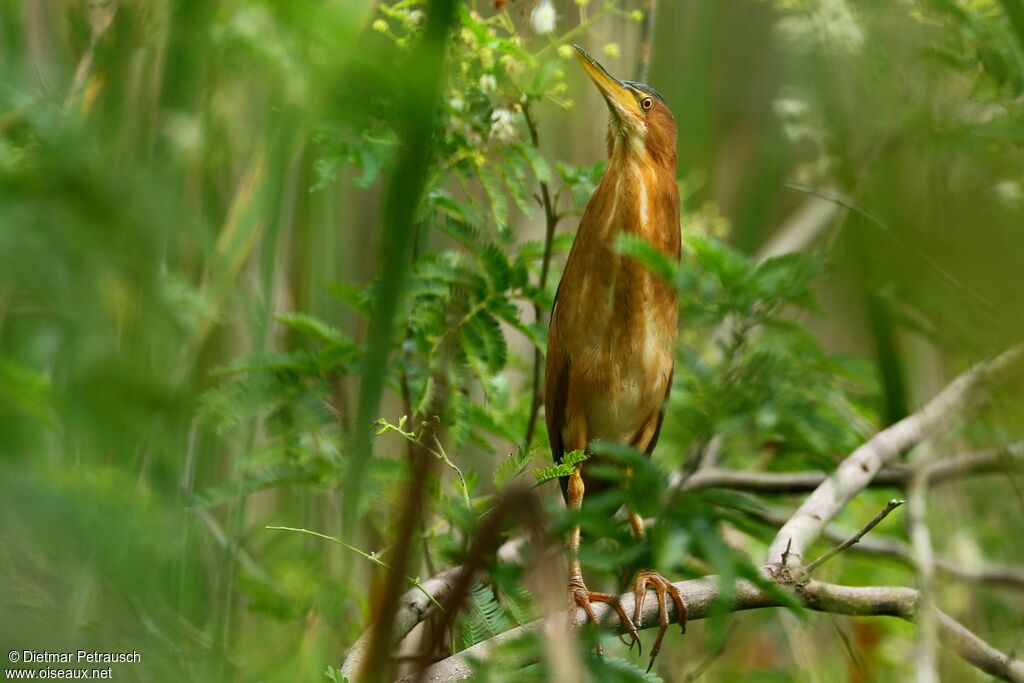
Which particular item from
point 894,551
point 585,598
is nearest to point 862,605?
point 585,598

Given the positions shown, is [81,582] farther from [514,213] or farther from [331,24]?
[514,213]

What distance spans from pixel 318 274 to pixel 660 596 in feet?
3.66

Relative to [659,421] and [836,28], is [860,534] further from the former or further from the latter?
[659,421]

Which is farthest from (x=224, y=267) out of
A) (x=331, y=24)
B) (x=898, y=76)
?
(x=898, y=76)

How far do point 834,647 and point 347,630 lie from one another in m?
2.58

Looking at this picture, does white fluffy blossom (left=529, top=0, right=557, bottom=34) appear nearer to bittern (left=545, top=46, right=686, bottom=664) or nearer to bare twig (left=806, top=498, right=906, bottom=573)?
bittern (left=545, top=46, right=686, bottom=664)

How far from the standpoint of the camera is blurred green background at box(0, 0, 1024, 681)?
109 cm

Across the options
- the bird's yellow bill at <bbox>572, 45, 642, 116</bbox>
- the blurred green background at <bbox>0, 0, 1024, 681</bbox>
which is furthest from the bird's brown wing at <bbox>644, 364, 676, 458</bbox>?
the bird's yellow bill at <bbox>572, 45, 642, 116</bbox>

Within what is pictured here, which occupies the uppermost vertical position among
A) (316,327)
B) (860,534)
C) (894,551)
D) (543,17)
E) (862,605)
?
(543,17)

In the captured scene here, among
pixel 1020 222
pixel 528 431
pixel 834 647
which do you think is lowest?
pixel 834 647

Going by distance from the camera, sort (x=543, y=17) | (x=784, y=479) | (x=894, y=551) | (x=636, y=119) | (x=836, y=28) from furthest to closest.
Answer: (x=784, y=479) < (x=894, y=551) < (x=636, y=119) < (x=543, y=17) < (x=836, y=28)

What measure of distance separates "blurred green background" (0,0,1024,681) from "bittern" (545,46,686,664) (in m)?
0.13

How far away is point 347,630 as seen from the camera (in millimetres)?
2775

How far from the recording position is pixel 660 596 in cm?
254
